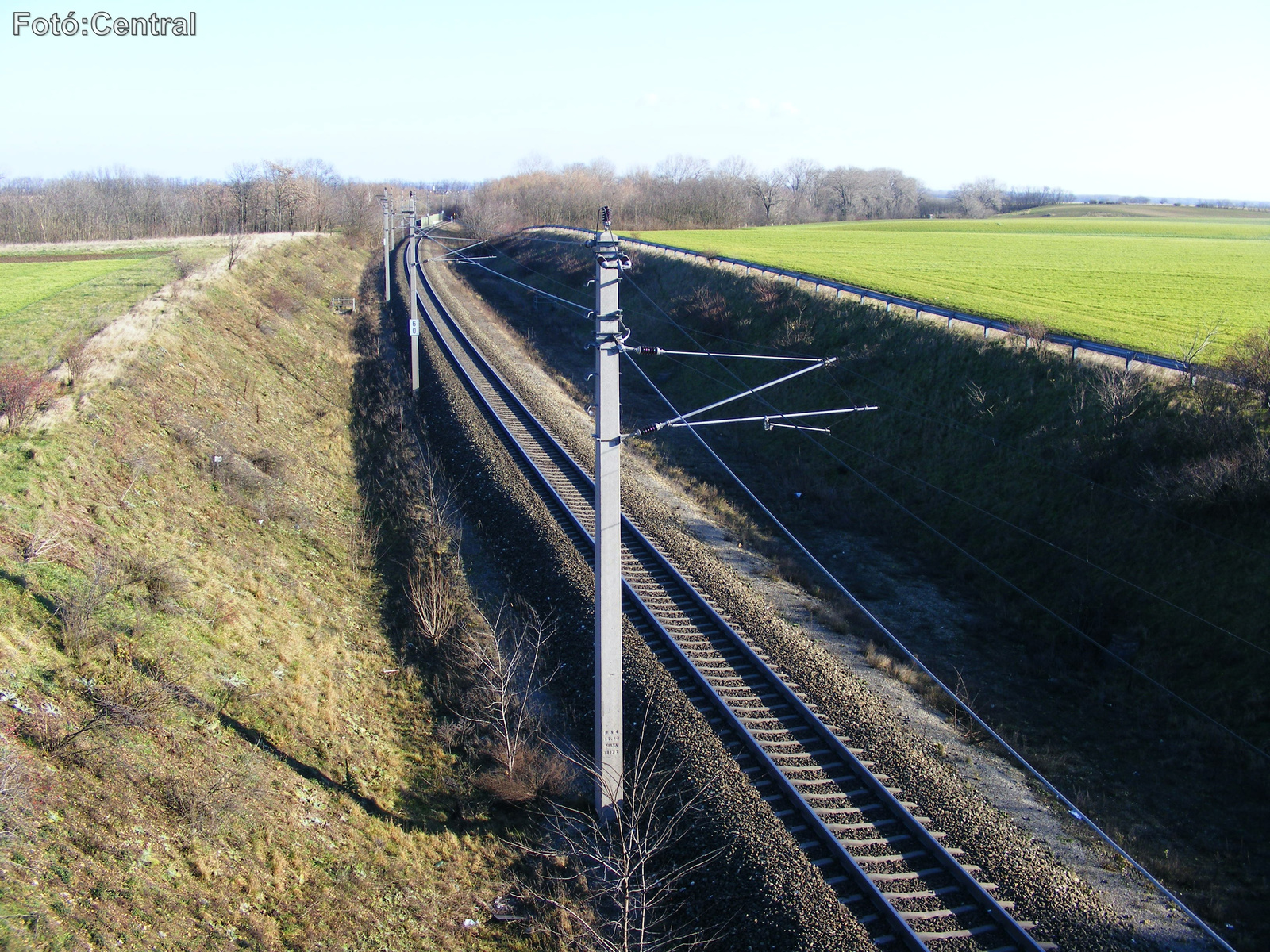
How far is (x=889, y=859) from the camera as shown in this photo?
8.91m

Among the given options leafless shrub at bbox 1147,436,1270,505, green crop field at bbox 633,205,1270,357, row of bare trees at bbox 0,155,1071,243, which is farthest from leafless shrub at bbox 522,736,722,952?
row of bare trees at bbox 0,155,1071,243

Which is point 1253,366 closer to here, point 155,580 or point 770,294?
point 770,294

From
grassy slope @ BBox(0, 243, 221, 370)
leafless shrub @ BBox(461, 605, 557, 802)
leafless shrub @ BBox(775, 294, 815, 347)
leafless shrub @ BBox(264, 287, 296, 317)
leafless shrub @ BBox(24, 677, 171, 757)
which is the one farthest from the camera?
leafless shrub @ BBox(264, 287, 296, 317)

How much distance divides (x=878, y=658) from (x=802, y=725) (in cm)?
313

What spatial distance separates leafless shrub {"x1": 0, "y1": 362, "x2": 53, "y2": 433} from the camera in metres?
14.3

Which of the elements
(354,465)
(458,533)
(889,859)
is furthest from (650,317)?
(889,859)

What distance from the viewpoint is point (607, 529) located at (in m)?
9.30

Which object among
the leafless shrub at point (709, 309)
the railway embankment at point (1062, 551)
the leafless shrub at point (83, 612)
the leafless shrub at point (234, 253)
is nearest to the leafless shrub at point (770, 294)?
the leafless shrub at point (709, 309)

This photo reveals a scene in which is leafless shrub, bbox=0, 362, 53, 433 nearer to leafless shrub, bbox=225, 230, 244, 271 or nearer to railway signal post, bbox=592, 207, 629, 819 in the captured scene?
railway signal post, bbox=592, 207, 629, 819

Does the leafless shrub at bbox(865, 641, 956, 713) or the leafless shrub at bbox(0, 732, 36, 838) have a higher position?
the leafless shrub at bbox(0, 732, 36, 838)

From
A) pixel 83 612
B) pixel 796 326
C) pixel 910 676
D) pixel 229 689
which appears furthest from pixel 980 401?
pixel 83 612

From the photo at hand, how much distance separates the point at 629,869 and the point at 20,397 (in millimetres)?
14169

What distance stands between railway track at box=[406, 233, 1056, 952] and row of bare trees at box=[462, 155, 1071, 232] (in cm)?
7841

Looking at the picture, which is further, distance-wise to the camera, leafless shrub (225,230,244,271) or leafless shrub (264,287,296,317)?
leafless shrub (225,230,244,271)
